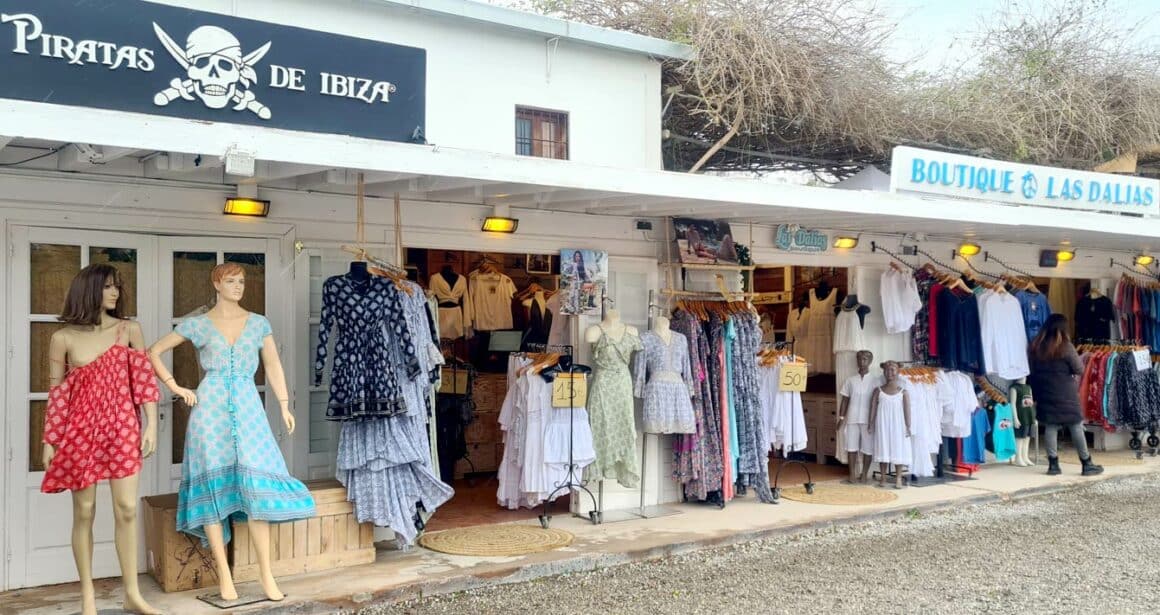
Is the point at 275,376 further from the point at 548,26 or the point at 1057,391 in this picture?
the point at 1057,391

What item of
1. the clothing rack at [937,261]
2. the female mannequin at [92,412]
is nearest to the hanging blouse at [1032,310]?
the clothing rack at [937,261]

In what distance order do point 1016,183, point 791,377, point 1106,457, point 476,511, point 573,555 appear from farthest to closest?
point 1106,457 < point 1016,183 < point 791,377 < point 476,511 < point 573,555

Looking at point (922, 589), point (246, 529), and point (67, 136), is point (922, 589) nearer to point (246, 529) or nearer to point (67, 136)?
point (246, 529)

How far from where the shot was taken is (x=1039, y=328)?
1077 cm

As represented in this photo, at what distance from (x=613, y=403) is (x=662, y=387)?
1.28 ft

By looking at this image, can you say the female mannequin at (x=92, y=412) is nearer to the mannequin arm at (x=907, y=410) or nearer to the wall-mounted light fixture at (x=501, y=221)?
the wall-mounted light fixture at (x=501, y=221)

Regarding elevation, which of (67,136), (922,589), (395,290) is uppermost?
(67,136)

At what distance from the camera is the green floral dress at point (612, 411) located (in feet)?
25.0

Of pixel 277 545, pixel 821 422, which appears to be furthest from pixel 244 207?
pixel 821 422

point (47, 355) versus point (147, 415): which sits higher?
point (47, 355)

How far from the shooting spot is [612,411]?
7645 mm

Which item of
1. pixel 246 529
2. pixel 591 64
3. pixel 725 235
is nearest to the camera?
pixel 246 529

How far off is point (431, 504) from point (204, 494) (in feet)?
4.98

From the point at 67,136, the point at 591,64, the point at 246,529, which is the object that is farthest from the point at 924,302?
the point at 67,136
